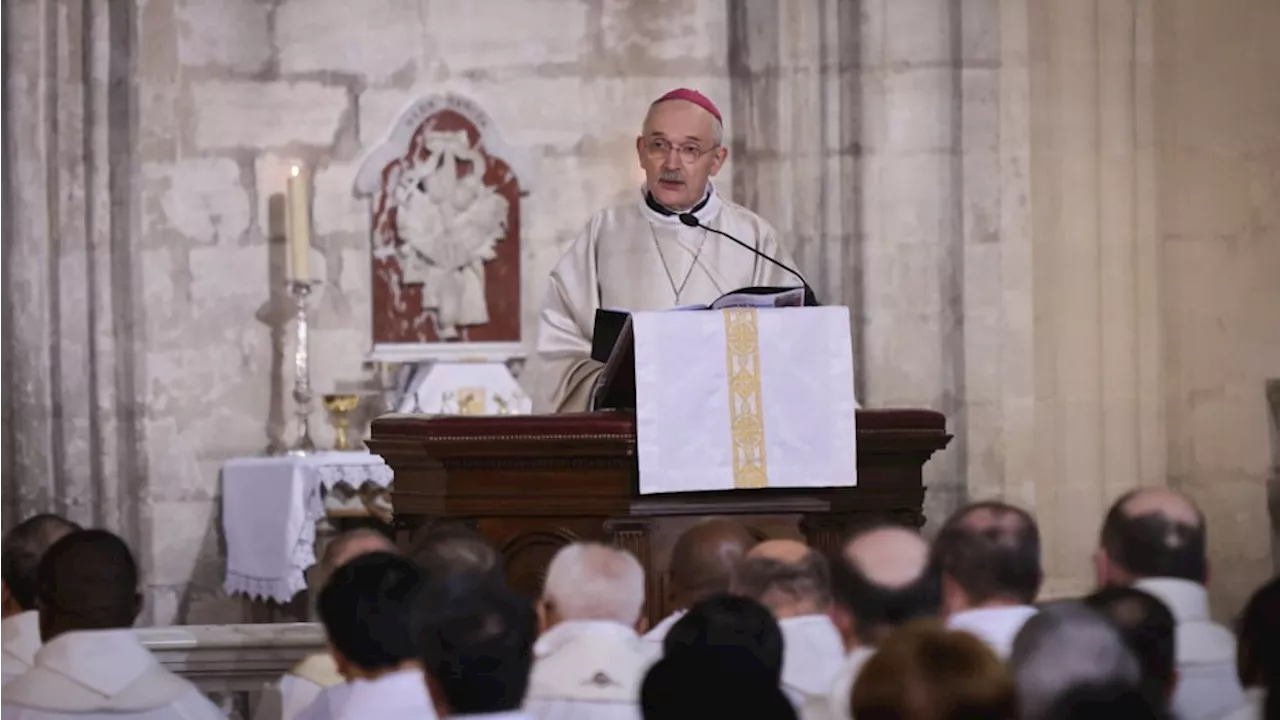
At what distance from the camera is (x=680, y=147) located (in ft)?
21.1

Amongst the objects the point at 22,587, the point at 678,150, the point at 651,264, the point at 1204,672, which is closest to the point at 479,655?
the point at 1204,672

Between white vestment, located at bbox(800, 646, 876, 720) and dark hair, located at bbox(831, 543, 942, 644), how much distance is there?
0.05m

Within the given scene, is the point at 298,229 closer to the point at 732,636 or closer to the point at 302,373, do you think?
the point at 302,373

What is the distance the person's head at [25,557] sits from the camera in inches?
184

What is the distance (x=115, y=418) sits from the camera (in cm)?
871

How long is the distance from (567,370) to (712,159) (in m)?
0.91

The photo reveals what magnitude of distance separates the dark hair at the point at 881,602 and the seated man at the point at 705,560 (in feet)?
1.59

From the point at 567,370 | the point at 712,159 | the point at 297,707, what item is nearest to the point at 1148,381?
the point at 712,159

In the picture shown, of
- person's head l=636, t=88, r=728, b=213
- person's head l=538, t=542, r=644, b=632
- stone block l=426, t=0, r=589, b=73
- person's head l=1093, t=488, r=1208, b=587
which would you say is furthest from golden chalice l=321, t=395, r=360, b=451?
person's head l=1093, t=488, r=1208, b=587

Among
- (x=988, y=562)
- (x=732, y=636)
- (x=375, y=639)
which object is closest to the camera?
(x=732, y=636)

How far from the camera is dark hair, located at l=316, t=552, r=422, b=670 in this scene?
3482mm

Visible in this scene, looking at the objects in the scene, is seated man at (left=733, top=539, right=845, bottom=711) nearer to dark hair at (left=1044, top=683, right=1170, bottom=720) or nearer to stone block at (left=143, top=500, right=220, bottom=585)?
dark hair at (left=1044, top=683, right=1170, bottom=720)

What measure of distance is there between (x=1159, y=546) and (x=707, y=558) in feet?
2.86

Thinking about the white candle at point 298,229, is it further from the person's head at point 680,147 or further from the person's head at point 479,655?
the person's head at point 479,655
